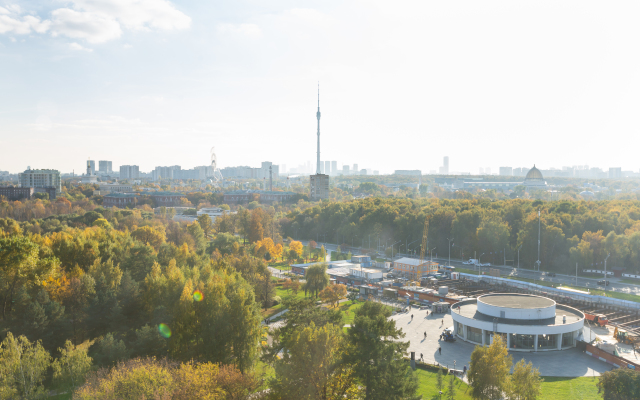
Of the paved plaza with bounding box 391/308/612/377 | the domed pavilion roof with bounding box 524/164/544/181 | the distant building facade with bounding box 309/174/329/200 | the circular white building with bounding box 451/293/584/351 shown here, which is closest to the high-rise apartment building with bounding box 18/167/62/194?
the distant building facade with bounding box 309/174/329/200

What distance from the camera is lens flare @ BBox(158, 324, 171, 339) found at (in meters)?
20.8

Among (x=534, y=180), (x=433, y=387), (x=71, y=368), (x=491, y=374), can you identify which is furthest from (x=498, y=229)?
(x=534, y=180)

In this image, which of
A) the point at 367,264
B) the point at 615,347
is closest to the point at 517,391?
the point at 615,347

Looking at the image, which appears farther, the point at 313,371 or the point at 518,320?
the point at 518,320

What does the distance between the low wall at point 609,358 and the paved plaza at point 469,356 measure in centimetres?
26

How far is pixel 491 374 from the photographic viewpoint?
17.3 m

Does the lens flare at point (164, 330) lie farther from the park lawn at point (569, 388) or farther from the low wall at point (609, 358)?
the low wall at point (609, 358)

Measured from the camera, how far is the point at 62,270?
2734 centimetres

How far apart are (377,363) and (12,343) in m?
13.8

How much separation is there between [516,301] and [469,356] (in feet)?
21.2

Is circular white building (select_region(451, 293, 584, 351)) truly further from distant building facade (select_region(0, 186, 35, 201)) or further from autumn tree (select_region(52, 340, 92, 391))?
distant building facade (select_region(0, 186, 35, 201))

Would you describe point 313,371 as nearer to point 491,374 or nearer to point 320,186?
point 491,374

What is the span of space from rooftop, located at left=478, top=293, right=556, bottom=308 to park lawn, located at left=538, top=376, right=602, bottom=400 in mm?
6537

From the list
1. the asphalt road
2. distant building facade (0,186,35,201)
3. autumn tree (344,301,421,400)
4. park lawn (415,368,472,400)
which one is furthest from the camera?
distant building facade (0,186,35,201)
